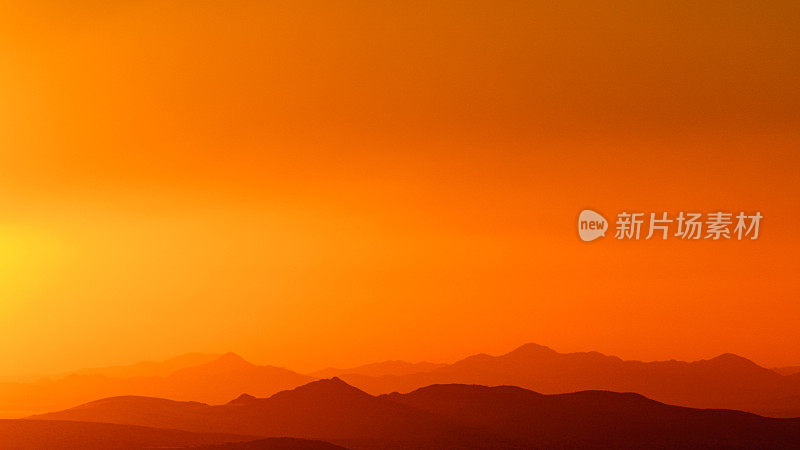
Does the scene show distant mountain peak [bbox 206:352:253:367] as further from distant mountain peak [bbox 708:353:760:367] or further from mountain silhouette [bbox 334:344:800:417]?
distant mountain peak [bbox 708:353:760:367]

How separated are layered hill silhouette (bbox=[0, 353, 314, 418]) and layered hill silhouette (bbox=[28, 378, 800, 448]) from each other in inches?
2.4

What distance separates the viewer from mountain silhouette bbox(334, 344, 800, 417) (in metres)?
3.74

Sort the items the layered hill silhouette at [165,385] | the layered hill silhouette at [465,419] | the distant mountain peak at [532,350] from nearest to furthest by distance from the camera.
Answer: the layered hill silhouette at [465,419]
the distant mountain peak at [532,350]
the layered hill silhouette at [165,385]

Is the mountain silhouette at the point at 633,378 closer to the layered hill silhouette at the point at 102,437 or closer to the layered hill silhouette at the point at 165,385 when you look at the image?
the layered hill silhouette at the point at 165,385

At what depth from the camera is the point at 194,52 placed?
4102 mm

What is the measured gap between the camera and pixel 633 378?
150 inches

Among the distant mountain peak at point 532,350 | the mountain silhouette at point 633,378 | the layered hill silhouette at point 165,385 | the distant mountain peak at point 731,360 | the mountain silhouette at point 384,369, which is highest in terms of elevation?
the distant mountain peak at point 731,360

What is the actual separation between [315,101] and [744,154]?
1982 mm

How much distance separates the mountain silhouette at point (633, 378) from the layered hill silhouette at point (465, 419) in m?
0.05

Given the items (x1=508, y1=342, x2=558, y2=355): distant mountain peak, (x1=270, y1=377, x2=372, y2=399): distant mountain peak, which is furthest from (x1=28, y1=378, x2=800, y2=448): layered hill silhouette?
(x1=508, y1=342, x2=558, y2=355): distant mountain peak

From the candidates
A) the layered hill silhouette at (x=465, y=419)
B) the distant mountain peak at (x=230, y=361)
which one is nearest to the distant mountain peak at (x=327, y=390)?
the layered hill silhouette at (x=465, y=419)

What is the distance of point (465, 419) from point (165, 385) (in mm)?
1457

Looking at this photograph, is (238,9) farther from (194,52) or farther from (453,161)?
(453,161)

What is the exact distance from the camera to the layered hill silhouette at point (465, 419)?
3654 millimetres
